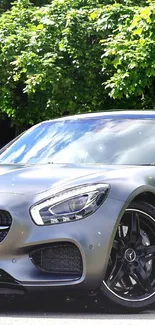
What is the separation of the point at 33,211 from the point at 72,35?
519 inches

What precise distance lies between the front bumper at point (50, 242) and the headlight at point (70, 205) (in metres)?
0.04

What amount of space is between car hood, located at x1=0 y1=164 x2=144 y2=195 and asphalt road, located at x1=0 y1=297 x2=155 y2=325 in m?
0.80

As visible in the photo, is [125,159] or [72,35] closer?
[125,159]

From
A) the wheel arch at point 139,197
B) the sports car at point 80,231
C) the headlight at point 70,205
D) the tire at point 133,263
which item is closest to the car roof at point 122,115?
the sports car at point 80,231

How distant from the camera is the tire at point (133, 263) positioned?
492 centimetres

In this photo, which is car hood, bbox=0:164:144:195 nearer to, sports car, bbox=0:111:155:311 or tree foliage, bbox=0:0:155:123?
sports car, bbox=0:111:155:311

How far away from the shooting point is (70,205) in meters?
4.83

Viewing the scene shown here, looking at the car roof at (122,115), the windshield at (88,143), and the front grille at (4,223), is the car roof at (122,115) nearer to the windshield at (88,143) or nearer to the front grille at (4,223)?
the windshield at (88,143)

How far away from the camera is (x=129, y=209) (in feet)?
16.5

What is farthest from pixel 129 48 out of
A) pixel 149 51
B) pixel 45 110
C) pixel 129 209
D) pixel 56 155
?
pixel 129 209

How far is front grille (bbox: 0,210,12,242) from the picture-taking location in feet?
15.7

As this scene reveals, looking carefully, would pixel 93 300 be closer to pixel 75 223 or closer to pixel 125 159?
pixel 75 223

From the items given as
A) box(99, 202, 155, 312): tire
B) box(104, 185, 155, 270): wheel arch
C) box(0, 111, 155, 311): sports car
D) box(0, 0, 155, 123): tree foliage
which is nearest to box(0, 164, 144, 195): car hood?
box(0, 111, 155, 311): sports car

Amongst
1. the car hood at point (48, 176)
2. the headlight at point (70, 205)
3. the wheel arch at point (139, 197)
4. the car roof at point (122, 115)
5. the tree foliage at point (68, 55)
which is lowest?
the tree foliage at point (68, 55)
